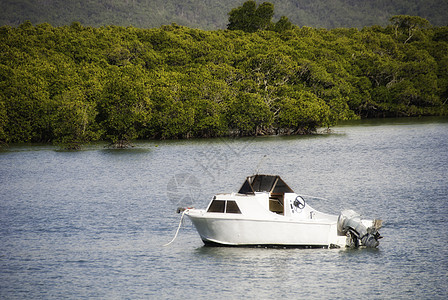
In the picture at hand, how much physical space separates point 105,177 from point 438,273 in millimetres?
37462

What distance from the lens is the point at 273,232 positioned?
91.7 ft

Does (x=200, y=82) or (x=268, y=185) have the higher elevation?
(x=200, y=82)

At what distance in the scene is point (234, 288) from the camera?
2455cm

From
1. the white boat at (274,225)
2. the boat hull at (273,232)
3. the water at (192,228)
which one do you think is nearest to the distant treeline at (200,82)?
the water at (192,228)

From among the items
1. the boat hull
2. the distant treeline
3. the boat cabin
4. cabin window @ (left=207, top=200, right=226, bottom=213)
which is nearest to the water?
the boat hull

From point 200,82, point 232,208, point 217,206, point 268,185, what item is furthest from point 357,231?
point 200,82

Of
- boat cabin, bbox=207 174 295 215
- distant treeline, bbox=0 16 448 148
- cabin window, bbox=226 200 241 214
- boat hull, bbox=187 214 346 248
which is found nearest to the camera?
boat hull, bbox=187 214 346 248

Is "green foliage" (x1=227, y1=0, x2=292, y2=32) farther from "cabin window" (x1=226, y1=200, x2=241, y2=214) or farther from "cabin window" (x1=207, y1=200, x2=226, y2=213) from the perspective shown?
"cabin window" (x1=226, y1=200, x2=241, y2=214)

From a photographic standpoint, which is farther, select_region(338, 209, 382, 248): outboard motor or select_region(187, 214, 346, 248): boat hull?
select_region(338, 209, 382, 248): outboard motor

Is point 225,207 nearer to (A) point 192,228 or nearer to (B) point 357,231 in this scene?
(A) point 192,228

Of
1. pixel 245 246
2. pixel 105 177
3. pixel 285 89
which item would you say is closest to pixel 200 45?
pixel 285 89

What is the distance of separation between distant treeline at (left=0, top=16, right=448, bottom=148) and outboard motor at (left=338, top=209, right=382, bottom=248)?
55.0m

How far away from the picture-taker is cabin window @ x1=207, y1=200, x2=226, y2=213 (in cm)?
2858

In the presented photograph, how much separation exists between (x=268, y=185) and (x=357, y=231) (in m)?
5.10
